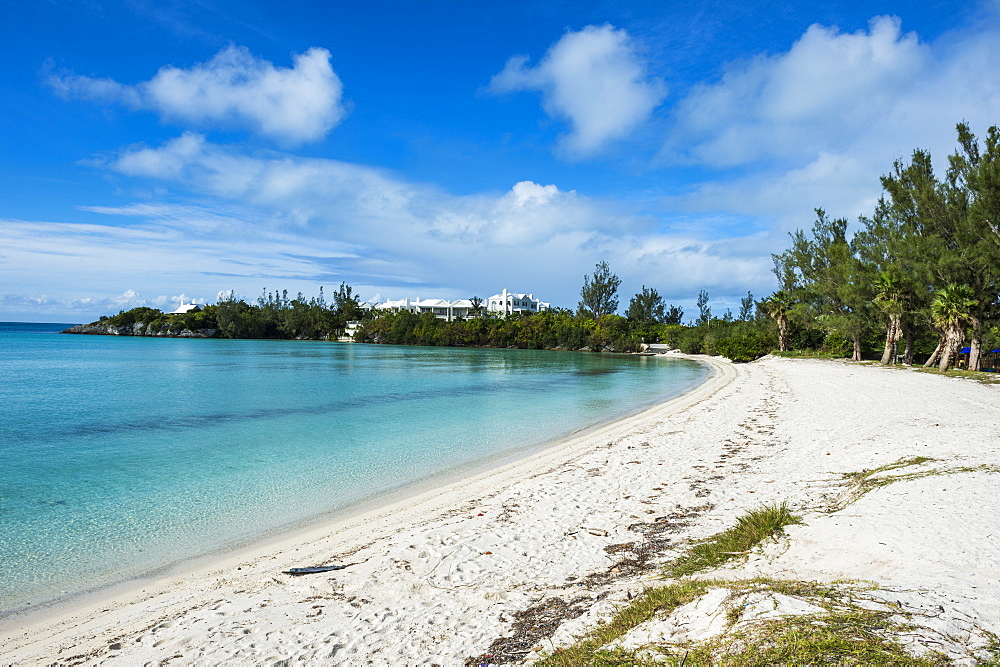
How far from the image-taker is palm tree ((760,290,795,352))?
192 ft

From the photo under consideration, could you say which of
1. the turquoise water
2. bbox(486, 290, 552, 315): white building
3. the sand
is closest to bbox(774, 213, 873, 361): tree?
the turquoise water

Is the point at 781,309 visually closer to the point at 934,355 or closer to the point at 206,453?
the point at 934,355

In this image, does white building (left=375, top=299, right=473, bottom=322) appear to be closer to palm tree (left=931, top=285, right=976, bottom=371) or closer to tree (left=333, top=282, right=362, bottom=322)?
tree (left=333, top=282, right=362, bottom=322)

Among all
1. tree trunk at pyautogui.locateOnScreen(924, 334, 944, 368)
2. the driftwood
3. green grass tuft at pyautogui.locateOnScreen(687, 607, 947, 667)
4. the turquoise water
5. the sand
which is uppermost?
tree trunk at pyautogui.locateOnScreen(924, 334, 944, 368)

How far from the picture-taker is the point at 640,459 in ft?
38.4

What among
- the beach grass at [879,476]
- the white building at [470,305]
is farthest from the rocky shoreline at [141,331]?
the beach grass at [879,476]

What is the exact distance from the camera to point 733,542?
19.0ft

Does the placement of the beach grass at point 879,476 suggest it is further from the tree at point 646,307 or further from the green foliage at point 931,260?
the tree at point 646,307

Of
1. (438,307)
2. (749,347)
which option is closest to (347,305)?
(438,307)

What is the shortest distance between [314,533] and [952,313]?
3588 cm

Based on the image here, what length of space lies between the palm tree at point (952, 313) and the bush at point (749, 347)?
28.7 metres

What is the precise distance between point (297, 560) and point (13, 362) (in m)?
57.9

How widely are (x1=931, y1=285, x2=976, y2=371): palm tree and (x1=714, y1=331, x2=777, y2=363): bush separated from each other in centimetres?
2871

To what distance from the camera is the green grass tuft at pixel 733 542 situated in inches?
210
